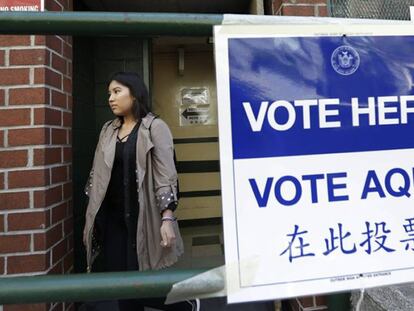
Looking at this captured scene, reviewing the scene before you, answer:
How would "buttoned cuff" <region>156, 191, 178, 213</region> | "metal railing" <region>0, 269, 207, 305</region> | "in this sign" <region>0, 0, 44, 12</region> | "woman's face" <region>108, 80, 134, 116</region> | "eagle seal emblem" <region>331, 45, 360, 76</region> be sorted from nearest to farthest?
"metal railing" <region>0, 269, 207, 305</region>, "eagle seal emblem" <region>331, 45, 360, 76</region>, "in this sign" <region>0, 0, 44, 12</region>, "buttoned cuff" <region>156, 191, 178, 213</region>, "woman's face" <region>108, 80, 134, 116</region>

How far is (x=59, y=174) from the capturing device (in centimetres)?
224

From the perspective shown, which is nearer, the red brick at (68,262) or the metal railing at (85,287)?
the metal railing at (85,287)

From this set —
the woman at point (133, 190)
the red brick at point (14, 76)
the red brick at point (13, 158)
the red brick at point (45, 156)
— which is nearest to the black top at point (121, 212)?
the woman at point (133, 190)

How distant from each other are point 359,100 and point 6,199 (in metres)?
1.70

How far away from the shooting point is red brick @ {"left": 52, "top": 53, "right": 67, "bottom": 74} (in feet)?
7.04

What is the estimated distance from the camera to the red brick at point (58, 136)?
2.14m

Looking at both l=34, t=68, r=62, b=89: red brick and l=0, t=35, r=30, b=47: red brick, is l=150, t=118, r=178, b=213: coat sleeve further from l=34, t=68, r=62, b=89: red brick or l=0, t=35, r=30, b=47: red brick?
l=0, t=35, r=30, b=47: red brick

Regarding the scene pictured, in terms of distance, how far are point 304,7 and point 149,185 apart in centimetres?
138

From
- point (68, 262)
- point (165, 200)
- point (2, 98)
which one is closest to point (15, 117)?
point (2, 98)

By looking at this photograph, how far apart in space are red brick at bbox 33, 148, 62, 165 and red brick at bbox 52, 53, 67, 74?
0.46 meters

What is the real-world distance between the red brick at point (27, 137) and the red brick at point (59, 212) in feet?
1.29

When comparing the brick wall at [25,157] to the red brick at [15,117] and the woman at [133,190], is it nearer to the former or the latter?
the red brick at [15,117]

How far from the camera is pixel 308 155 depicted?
0.85 m

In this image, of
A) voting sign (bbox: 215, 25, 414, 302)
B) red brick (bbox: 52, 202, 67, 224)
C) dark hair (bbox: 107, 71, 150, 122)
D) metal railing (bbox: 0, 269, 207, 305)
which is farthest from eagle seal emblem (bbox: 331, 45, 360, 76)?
red brick (bbox: 52, 202, 67, 224)
